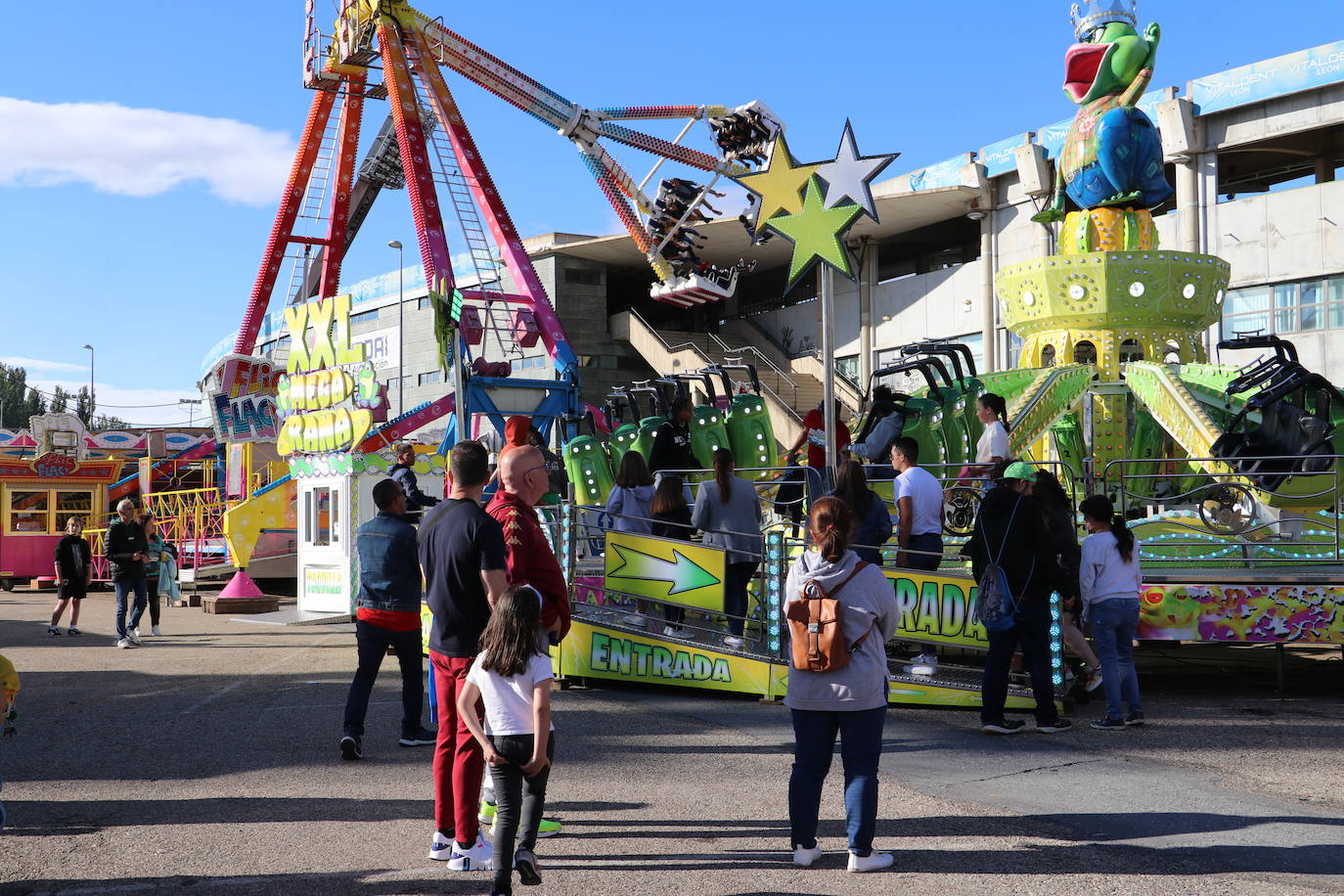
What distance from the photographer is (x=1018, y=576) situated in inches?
316

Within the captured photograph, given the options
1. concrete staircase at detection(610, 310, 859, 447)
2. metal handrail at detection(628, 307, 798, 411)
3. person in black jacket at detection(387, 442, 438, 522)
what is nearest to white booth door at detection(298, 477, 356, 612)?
person in black jacket at detection(387, 442, 438, 522)

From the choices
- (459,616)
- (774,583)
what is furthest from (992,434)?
(459,616)

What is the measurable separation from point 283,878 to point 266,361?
20647mm

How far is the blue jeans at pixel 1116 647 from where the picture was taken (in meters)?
8.36

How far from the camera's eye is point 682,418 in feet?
44.3

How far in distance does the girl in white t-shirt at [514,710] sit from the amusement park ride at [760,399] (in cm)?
491

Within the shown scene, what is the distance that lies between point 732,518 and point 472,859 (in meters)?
5.27

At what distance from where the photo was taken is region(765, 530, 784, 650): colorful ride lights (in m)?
9.60

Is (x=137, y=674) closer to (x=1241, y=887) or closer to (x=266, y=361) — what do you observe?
(x=1241, y=887)

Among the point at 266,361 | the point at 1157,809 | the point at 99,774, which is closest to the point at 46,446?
the point at 266,361

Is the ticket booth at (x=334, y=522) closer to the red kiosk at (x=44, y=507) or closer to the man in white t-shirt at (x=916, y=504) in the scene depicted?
the man in white t-shirt at (x=916, y=504)

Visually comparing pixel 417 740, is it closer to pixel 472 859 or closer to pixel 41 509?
pixel 472 859

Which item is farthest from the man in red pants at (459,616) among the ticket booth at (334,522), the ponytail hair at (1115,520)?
the ticket booth at (334,522)

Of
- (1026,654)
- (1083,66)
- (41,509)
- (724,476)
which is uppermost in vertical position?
(1083,66)
